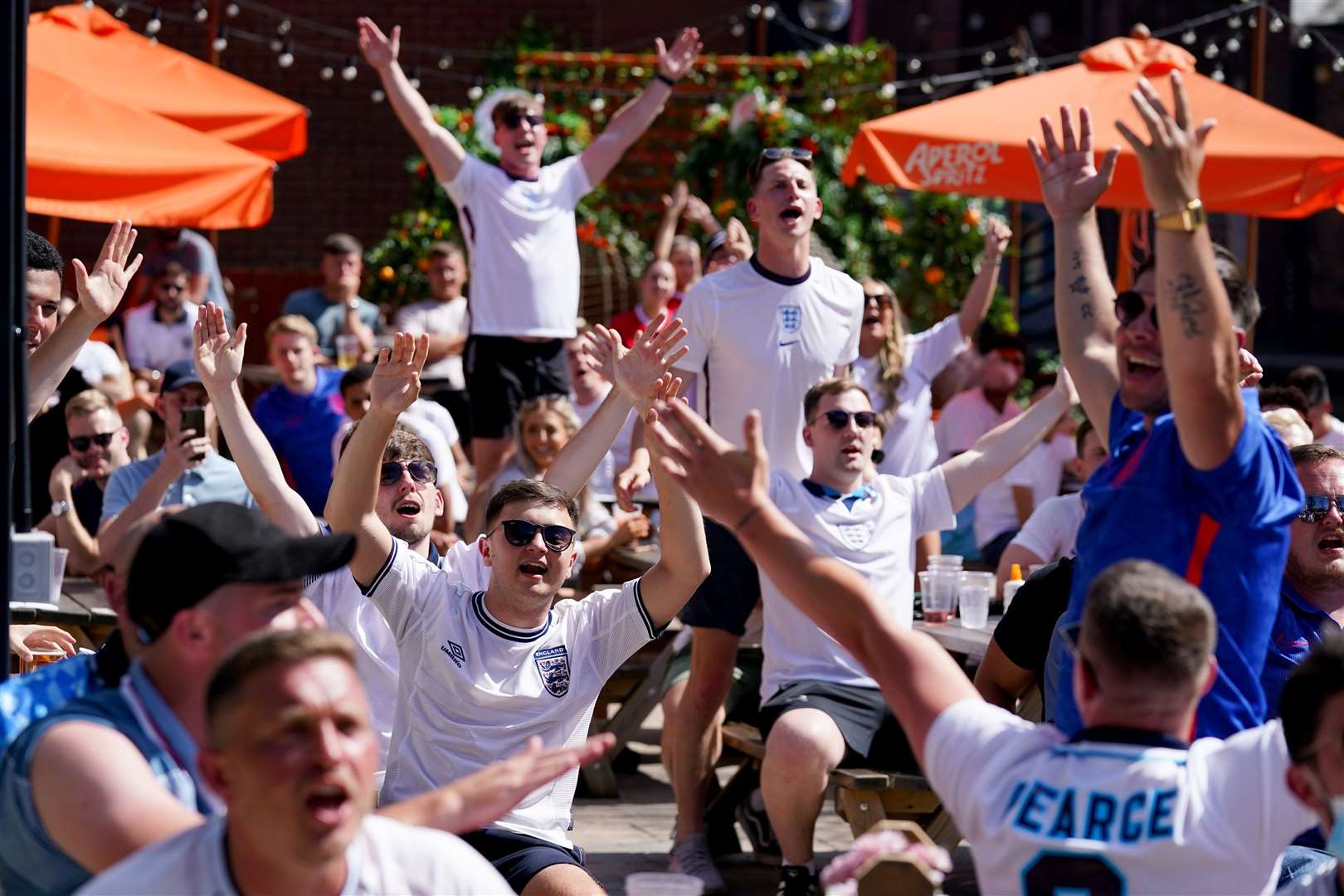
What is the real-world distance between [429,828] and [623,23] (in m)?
13.9

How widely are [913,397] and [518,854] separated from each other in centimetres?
466

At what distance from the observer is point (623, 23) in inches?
627

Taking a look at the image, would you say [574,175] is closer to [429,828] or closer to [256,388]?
[256,388]

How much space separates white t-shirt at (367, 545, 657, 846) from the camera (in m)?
4.41

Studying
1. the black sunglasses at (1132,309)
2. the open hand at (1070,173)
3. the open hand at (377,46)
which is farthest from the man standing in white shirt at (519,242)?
the black sunglasses at (1132,309)

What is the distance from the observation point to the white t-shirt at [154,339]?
10.9 m

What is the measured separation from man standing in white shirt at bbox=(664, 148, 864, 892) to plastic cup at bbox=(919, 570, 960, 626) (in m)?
0.56

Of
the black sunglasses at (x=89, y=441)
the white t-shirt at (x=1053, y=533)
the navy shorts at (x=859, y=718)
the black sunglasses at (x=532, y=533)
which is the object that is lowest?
the navy shorts at (x=859, y=718)

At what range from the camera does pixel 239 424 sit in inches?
172

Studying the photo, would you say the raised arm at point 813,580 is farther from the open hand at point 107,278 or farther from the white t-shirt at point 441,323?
the white t-shirt at point 441,323

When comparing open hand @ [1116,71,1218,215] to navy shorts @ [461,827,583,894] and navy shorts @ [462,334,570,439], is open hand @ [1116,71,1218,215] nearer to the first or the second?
navy shorts @ [461,827,583,894]

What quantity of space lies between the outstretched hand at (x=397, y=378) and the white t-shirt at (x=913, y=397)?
13.8ft

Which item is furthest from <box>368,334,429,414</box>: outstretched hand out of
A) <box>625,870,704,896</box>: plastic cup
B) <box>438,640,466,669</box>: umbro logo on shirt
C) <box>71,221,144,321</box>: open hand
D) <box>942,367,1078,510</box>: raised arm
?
<box>942,367,1078,510</box>: raised arm

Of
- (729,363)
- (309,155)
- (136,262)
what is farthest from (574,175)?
(309,155)
